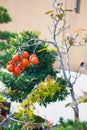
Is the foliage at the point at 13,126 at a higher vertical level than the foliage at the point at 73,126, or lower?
higher

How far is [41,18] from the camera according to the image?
688 cm

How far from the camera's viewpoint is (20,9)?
23.5 ft

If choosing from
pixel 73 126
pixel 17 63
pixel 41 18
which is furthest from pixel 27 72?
pixel 41 18

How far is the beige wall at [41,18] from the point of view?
6.19 m

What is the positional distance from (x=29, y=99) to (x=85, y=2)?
3362mm

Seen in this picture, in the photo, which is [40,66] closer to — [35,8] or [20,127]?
[20,127]

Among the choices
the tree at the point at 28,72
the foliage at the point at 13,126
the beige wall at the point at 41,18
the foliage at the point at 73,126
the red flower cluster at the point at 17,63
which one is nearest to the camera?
the red flower cluster at the point at 17,63

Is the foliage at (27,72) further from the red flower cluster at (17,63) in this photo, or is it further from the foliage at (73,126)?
the red flower cluster at (17,63)

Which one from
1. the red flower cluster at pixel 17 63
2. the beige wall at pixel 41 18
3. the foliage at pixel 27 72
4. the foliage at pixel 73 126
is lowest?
the foliage at pixel 73 126

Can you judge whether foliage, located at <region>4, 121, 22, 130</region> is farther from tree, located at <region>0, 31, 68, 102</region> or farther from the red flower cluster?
the red flower cluster

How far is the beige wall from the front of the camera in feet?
20.3

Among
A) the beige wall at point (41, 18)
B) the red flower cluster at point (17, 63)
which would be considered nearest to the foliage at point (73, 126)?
the red flower cluster at point (17, 63)

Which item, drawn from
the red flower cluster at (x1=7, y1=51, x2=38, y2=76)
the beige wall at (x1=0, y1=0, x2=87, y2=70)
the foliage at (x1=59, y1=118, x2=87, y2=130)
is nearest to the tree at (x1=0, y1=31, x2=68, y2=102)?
the foliage at (x1=59, y1=118, x2=87, y2=130)

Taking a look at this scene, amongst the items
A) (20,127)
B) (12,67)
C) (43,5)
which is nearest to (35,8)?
(43,5)
